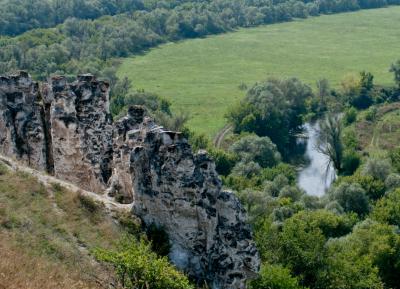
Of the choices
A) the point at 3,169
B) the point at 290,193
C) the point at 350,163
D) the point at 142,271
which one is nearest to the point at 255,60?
the point at 350,163

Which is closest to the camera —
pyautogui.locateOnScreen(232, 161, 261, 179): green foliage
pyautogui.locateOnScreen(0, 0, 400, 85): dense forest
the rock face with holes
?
the rock face with holes

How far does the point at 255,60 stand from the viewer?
13088 centimetres

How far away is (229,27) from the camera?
6201 inches

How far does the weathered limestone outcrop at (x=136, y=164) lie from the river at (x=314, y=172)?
44325mm

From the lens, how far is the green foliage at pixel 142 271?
56.4ft

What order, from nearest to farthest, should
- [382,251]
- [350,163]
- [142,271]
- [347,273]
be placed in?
[142,271] < [347,273] < [382,251] < [350,163]

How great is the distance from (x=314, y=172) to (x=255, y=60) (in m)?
59.3

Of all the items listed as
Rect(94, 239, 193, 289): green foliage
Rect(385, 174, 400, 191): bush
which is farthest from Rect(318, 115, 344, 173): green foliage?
Rect(94, 239, 193, 289): green foliage

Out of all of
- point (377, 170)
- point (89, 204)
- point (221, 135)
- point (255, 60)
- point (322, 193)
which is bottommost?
point (322, 193)

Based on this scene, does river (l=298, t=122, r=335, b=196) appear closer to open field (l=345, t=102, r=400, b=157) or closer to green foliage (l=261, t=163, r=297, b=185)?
green foliage (l=261, t=163, r=297, b=185)

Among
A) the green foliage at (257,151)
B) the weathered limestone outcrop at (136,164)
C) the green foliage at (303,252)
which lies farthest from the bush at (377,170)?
the weathered limestone outcrop at (136,164)

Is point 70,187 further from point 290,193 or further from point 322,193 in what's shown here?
point 322,193

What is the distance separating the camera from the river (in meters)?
69.8

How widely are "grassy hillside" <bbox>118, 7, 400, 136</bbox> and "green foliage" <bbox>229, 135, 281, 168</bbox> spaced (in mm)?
14327
